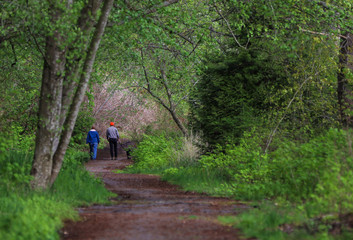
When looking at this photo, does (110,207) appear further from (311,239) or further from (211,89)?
(211,89)

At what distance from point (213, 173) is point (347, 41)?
5.53 metres

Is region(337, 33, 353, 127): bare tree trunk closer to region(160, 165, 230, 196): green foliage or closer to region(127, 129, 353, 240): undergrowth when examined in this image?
region(127, 129, 353, 240): undergrowth

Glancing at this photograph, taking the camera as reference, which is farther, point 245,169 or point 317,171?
point 245,169

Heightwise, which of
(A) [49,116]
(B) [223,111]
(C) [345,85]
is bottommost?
(A) [49,116]

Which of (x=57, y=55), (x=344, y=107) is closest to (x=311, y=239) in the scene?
(x=57, y=55)

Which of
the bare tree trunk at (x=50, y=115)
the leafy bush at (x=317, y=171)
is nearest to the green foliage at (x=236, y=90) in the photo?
the leafy bush at (x=317, y=171)

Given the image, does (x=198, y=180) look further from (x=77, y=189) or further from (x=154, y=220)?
(x=154, y=220)

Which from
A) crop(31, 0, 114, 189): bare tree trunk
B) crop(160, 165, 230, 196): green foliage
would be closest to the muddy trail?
crop(31, 0, 114, 189): bare tree trunk

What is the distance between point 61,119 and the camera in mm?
8164

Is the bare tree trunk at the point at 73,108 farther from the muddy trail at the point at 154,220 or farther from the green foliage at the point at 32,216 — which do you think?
the muddy trail at the point at 154,220

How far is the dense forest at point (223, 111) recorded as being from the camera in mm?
6398

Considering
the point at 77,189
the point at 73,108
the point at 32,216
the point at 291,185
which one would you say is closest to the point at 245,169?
the point at 291,185

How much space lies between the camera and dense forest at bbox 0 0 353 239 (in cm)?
640

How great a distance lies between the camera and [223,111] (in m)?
14.1
